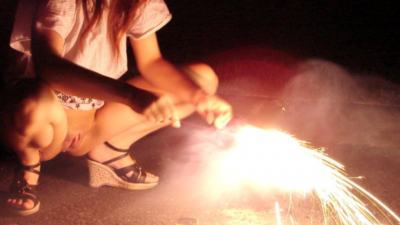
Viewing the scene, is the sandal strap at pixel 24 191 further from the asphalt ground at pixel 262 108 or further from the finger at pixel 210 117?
the finger at pixel 210 117

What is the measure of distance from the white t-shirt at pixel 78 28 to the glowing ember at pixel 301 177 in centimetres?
86

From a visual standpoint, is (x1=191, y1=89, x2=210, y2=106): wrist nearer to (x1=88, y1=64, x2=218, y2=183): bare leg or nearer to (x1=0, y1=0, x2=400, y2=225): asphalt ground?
(x1=88, y1=64, x2=218, y2=183): bare leg

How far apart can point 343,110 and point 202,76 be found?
178 cm

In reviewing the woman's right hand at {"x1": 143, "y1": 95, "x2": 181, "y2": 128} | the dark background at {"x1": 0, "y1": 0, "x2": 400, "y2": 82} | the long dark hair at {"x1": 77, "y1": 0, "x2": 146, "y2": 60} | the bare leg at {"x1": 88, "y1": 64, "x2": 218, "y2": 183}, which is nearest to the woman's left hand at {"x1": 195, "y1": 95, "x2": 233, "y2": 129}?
the woman's right hand at {"x1": 143, "y1": 95, "x2": 181, "y2": 128}

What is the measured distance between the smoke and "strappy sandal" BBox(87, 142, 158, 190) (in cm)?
148

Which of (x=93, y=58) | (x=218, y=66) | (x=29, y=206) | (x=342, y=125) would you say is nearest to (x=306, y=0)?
(x=218, y=66)

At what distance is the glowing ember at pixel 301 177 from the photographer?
2191mm

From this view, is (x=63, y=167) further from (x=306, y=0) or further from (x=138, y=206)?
(x=306, y=0)

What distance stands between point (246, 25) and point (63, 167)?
3.40 m

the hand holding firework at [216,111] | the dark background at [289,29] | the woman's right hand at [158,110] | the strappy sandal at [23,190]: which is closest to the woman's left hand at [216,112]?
the hand holding firework at [216,111]

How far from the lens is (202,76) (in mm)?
2443

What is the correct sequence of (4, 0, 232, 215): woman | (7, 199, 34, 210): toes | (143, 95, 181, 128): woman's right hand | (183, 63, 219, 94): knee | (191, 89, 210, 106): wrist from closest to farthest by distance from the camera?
(143, 95, 181, 128): woman's right hand < (4, 0, 232, 215): woman < (191, 89, 210, 106): wrist < (7, 199, 34, 210): toes < (183, 63, 219, 94): knee

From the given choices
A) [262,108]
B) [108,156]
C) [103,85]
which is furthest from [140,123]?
[262,108]

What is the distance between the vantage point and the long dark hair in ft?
6.69
